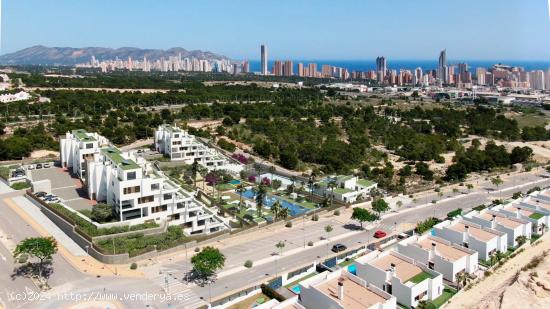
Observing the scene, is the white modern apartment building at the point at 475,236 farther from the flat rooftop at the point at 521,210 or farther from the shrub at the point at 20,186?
the shrub at the point at 20,186

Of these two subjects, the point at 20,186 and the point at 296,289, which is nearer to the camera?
the point at 296,289

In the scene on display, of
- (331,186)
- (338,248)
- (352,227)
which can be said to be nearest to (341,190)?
(331,186)

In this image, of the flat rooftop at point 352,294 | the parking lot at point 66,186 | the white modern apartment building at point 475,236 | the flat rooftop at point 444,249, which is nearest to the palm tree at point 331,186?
the white modern apartment building at point 475,236

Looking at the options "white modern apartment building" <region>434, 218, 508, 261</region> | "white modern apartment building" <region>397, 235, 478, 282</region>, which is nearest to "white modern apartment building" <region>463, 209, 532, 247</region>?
"white modern apartment building" <region>434, 218, 508, 261</region>

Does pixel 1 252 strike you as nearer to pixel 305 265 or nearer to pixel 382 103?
pixel 305 265

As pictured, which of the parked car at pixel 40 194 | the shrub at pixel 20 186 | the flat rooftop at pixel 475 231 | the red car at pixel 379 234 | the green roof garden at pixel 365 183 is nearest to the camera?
the flat rooftop at pixel 475 231

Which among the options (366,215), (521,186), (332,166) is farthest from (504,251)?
(332,166)

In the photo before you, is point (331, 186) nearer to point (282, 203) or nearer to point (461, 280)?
point (282, 203)
